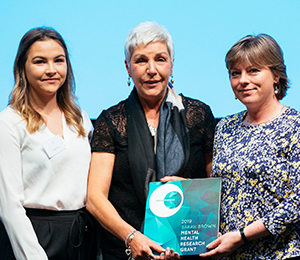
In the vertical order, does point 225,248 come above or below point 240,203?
below

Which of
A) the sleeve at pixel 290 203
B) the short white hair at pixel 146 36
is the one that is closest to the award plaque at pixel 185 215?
the sleeve at pixel 290 203

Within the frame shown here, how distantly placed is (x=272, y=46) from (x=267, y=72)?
125 millimetres

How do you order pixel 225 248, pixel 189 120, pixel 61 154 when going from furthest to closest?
pixel 189 120
pixel 61 154
pixel 225 248

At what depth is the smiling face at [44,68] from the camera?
2.16 meters

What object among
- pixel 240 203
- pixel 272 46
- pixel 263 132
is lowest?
pixel 240 203

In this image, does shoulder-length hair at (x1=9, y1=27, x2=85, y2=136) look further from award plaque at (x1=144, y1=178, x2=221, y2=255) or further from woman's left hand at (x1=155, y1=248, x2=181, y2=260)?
woman's left hand at (x1=155, y1=248, x2=181, y2=260)

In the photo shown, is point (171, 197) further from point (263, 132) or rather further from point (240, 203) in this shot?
point (263, 132)

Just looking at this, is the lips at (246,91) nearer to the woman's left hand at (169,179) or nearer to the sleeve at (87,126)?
the woman's left hand at (169,179)

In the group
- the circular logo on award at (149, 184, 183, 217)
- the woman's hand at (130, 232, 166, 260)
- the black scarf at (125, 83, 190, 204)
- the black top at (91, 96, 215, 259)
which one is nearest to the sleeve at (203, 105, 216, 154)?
the black top at (91, 96, 215, 259)

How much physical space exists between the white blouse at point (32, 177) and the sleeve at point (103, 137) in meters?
0.07

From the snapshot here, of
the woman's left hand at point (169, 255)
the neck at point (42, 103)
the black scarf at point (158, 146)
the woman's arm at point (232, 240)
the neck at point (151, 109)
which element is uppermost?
the neck at point (42, 103)

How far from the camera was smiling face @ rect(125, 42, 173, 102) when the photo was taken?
2172mm

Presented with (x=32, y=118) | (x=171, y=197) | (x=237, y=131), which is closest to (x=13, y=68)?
(x=32, y=118)

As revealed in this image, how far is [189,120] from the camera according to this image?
2.28 metres
